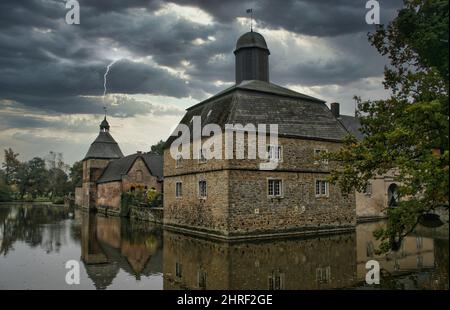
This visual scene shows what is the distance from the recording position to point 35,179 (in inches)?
3499

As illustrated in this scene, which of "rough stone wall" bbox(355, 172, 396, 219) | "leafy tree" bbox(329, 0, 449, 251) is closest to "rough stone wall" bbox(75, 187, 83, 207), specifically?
"rough stone wall" bbox(355, 172, 396, 219)

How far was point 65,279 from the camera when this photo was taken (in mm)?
12203

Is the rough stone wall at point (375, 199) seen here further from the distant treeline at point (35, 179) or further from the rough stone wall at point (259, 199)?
the distant treeline at point (35, 179)

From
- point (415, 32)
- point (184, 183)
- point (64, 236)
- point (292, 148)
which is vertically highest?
point (415, 32)

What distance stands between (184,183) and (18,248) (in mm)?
10439

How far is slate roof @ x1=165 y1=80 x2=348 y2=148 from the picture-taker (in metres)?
23.0

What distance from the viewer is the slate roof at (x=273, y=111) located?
23016 millimetres

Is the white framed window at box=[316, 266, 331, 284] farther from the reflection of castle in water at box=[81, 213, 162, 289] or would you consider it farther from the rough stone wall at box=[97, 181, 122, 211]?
the rough stone wall at box=[97, 181, 122, 211]

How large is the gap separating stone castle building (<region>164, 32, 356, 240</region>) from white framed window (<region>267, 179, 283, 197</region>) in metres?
0.06

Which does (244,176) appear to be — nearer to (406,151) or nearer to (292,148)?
(292,148)

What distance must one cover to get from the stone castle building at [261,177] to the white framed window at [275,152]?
0.06 m

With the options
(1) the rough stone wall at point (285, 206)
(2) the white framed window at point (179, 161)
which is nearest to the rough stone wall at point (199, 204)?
(1) the rough stone wall at point (285, 206)

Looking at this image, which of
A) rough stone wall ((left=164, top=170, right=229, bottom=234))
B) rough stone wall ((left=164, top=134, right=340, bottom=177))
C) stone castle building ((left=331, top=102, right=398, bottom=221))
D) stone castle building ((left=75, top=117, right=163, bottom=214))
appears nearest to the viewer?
rough stone wall ((left=164, top=170, right=229, bottom=234))
